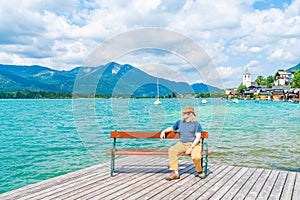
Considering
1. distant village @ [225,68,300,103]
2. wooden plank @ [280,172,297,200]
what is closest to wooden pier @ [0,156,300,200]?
wooden plank @ [280,172,297,200]

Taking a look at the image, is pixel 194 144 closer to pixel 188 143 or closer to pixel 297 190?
pixel 188 143

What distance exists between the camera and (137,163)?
28.4 ft

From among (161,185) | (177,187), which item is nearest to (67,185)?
(161,185)

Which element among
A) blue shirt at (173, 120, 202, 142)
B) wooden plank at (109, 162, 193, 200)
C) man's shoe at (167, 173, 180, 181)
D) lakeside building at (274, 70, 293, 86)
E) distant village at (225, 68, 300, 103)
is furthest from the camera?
lakeside building at (274, 70, 293, 86)

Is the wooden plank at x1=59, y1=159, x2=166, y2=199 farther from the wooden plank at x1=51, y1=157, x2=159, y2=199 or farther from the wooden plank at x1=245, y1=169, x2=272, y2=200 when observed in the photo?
the wooden plank at x1=245, y1=169, x2=272, y2=200

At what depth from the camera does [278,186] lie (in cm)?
659

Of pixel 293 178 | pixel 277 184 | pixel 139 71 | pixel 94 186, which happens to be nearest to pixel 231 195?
pixel 277 184

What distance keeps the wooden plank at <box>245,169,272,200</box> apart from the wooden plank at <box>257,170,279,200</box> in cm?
7

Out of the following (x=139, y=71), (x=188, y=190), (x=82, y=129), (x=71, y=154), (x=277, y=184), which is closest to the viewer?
(x=188, y=190)

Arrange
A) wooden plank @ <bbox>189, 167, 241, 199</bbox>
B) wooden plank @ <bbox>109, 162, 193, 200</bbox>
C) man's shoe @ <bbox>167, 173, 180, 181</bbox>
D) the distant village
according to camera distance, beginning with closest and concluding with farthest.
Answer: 1. wooden plank @ <bbox>109, 162, 193, 200</bbox>
2. wooden plank @ <bbox>189, 167, 241, 199</bbox>
3. man's shoe @ <bbox>167, 173, 180, 181</bbox>
4. the distant village

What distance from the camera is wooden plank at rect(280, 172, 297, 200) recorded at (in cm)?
592

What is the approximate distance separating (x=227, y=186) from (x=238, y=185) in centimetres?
29

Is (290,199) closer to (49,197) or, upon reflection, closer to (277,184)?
(277,184)

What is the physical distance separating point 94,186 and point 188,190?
1.93m
